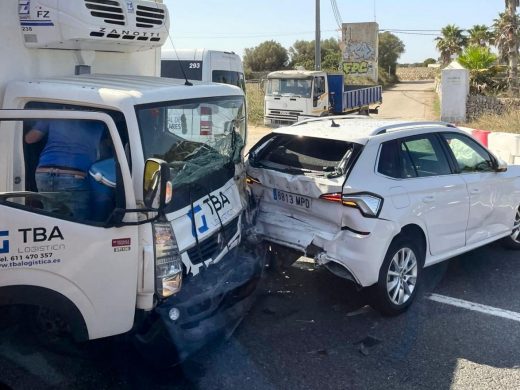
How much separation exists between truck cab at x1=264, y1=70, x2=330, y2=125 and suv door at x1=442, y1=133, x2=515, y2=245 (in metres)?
16.3

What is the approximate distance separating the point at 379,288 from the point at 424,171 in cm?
124

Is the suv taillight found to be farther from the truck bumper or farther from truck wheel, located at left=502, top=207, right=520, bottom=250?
truck wheel, located at left=502, top=207, right=520, bottom=250

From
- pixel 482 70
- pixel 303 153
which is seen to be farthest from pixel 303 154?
pixel 482 70

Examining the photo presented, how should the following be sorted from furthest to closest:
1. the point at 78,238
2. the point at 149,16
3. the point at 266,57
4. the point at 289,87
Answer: the point at 266,57, the point at 289,87, the point at 149,16, the point at 78,238

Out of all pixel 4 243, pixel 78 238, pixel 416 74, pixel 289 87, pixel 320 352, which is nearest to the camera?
pixel 4 243

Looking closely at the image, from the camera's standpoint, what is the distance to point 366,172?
178 inches

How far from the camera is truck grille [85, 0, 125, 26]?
4.05 metres

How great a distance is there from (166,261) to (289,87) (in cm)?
1996

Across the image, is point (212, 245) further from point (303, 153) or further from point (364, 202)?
point (303, 153)

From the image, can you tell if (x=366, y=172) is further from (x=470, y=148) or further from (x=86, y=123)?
(x=86, y=123)

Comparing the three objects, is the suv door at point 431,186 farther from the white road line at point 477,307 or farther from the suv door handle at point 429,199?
the white road line at point 477,307

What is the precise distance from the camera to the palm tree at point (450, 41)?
2094 inches

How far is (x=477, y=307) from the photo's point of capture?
491cm

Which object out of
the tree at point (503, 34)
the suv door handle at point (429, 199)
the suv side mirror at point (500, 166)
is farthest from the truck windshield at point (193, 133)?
the tree at point (503, 34)
